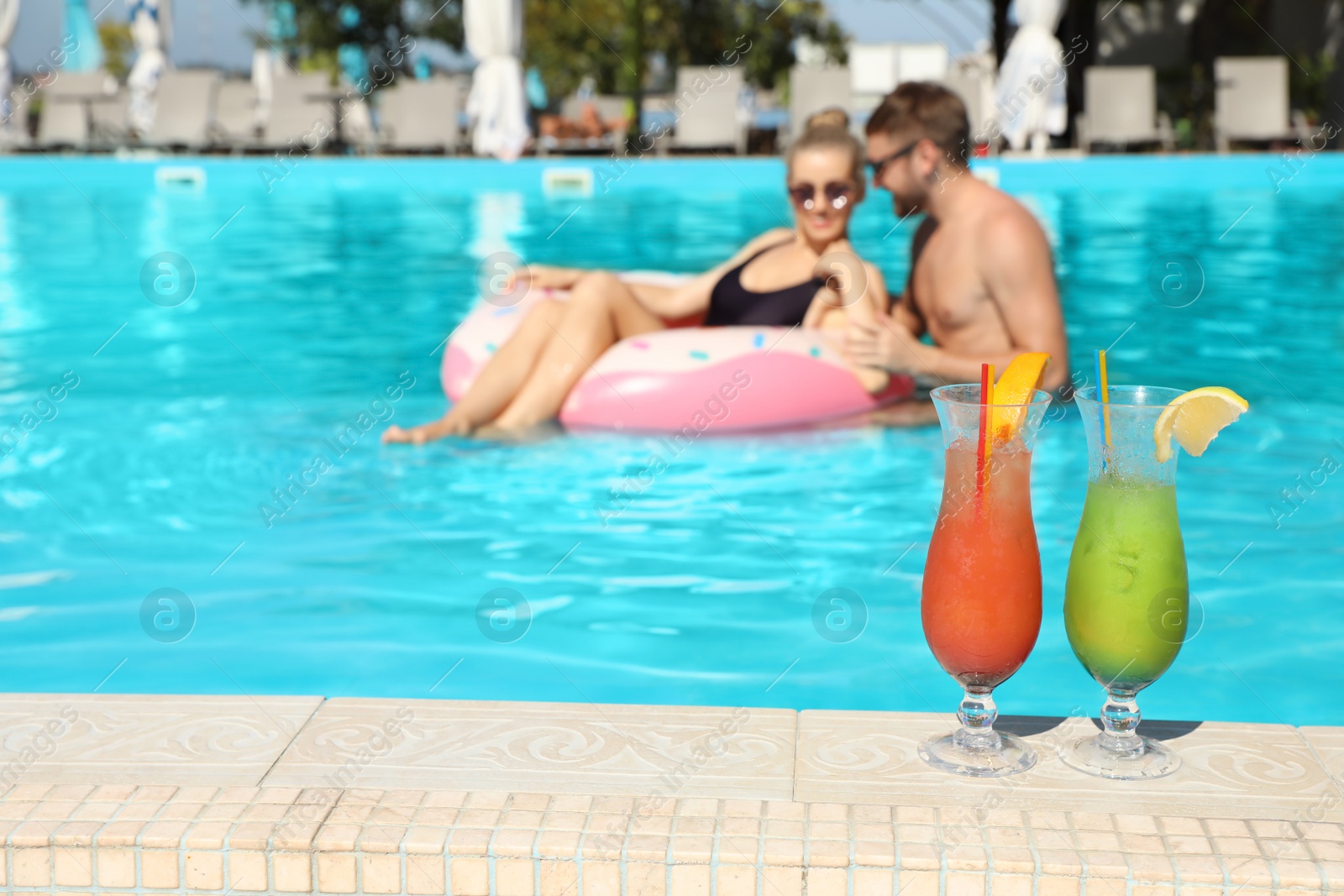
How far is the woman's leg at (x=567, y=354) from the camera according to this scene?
14.8 feet

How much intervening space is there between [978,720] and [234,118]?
17.3m

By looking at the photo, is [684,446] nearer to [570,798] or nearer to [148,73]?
[570,798]

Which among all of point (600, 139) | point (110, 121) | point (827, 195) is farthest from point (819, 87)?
point (827, 195)

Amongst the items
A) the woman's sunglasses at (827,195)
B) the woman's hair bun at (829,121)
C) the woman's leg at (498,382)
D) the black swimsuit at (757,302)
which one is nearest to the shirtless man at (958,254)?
the woman's sunglasses at (827,195)

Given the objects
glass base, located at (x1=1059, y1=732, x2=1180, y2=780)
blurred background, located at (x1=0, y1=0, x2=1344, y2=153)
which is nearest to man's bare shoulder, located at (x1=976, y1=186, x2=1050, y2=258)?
glass base, located at (x1=1059, y1=732, x2=1180, y2=780)

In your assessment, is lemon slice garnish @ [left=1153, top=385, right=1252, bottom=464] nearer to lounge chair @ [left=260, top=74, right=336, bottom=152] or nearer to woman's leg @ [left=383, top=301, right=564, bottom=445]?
woman's leg @ [left=383, top=301, right=564, bottom=445]

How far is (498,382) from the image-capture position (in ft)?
14.6

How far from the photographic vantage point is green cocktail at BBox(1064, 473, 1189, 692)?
1.58 meters

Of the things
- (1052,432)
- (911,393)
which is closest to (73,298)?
(911,393)

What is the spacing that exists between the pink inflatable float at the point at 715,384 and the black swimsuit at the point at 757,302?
0.80 feet

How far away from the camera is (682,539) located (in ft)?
11.9

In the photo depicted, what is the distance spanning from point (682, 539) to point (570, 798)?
2.03 meters

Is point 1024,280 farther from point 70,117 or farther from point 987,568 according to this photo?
point 70,117

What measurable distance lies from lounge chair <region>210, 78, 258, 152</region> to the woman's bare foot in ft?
45.5
